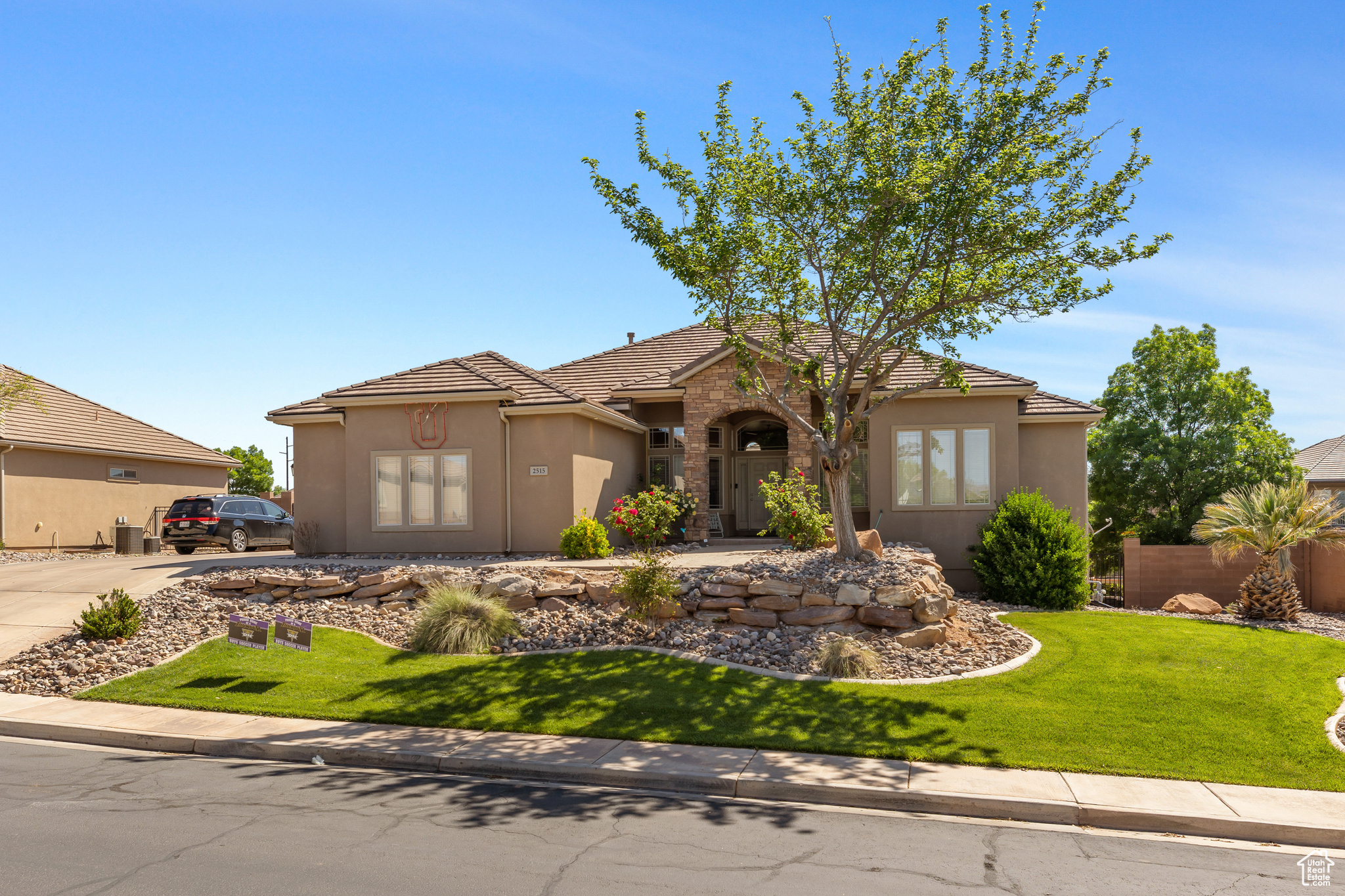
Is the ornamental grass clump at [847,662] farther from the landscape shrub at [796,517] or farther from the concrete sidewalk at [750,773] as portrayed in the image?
the landscape shrub at [796,517]

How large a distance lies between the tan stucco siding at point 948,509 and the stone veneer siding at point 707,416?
1605 mm

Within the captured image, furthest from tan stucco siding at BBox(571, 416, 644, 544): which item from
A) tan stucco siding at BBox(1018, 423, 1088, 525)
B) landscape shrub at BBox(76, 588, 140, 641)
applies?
tan stucco siding at BBox(1018, 423, 1088, 525)

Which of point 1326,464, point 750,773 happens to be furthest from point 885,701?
point 1326,464

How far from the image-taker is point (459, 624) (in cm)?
1249

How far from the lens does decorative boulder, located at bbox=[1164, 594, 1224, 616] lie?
17.8 metres

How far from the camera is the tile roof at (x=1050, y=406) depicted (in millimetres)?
19266

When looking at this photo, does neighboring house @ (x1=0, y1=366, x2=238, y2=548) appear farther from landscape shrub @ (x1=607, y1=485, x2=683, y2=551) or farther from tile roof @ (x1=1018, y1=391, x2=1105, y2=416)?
tile roof @ (x1=1018, y1=391, x2=1105, y2=416)

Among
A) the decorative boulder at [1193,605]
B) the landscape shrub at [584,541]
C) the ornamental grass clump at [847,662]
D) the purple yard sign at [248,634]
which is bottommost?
the decorative boulder at [1193,605]

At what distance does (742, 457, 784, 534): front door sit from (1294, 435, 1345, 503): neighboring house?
67.4ft

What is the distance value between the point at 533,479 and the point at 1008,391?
1024 cm

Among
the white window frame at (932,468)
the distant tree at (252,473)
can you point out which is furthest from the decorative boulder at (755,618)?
the distant tree at (252,473)

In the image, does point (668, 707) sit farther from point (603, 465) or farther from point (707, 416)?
point (707, 416)

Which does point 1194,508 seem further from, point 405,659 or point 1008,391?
point 405,659

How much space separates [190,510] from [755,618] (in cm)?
1750
